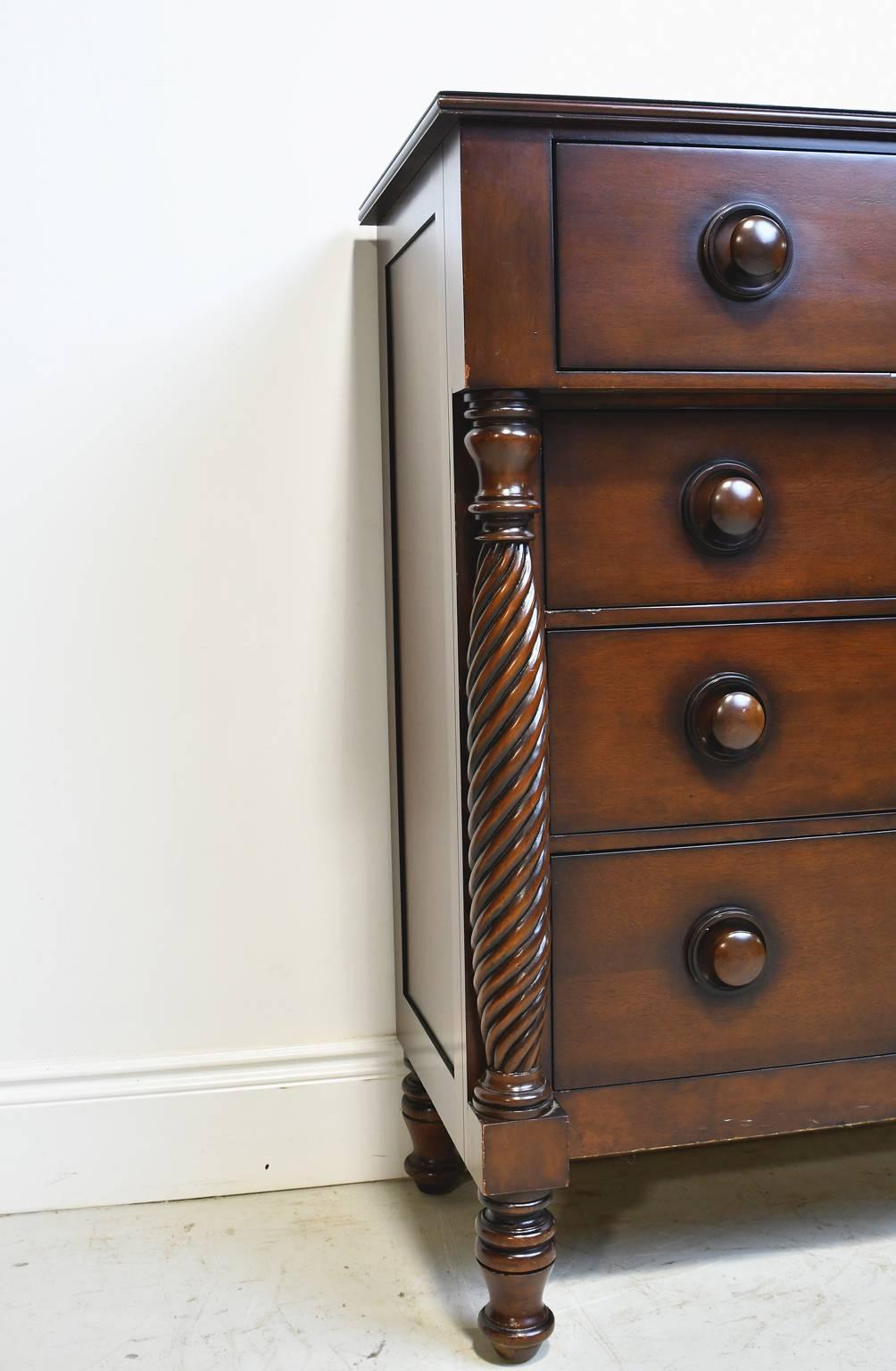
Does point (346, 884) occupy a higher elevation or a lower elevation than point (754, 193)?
lower

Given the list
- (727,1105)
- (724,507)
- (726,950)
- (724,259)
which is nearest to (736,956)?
(726,950)

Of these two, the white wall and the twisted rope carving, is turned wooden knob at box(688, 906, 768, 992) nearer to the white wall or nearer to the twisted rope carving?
the twisted rope carving

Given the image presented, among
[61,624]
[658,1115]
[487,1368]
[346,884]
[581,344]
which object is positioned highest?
[581,344]

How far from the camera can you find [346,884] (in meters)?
1.40

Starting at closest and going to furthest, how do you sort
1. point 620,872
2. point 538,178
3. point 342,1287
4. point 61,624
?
point 538,178 → point 620,872 → point 342,1287 → point 61,624

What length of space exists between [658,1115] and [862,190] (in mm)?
755

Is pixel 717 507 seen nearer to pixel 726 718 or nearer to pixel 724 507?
pixel 724 507

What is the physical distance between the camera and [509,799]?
99 cm

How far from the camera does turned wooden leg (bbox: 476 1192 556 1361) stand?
1.04 m

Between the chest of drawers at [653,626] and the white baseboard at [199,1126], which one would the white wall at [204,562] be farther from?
the chest of drawers at [653,626]

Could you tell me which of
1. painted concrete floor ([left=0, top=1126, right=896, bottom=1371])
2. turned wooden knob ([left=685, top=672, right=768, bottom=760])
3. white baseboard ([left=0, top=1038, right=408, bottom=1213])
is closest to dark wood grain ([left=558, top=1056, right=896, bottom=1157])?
painted concrete floor ([left=0, top=1126, right=896, bottom=1371])

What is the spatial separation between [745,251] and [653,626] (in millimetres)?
291

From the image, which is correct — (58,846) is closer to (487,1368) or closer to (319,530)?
(319,530)

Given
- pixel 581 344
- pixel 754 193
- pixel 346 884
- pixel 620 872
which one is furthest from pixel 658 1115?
pixel 754 193
